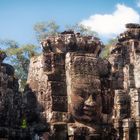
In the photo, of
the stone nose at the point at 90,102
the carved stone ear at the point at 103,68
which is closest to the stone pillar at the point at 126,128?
the stone nose at the point at 90,102

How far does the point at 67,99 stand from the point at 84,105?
1.24 ft

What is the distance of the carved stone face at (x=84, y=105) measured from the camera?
23.0 ft

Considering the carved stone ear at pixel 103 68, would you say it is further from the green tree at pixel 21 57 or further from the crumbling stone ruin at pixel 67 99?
the green tree at pixel 21 57

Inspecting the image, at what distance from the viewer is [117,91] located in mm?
7844

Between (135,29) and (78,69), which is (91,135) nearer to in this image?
(78,69)

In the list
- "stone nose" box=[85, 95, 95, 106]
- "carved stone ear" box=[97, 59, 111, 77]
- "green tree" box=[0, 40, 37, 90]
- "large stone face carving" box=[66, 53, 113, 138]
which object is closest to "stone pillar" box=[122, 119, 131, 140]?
"large stone face carving" box=[66, 53, 113, 138]

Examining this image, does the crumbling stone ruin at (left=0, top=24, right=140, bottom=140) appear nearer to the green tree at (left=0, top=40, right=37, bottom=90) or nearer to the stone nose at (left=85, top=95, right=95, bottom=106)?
the stone nose at (left=85, top=95, right=95, bottom=106)

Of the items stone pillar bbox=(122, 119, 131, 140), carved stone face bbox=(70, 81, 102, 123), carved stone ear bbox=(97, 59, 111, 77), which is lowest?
stone pillar bbox=(122, 119, 131, 140)

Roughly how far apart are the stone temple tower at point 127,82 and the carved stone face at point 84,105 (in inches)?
28.7

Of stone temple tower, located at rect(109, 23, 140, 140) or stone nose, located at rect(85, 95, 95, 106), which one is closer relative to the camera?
stone nose, located at rect(85, 95, 95, 106)

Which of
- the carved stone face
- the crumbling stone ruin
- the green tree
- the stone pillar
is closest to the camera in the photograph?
the crumbling stone ruin

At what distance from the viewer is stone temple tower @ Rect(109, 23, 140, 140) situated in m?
7.66

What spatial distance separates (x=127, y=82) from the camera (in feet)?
34.4

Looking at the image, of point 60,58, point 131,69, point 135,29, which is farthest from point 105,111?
point 135,29
